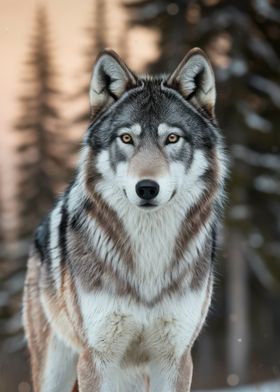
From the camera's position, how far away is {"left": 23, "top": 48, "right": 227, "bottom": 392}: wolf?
5.46m

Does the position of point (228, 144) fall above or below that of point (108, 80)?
below

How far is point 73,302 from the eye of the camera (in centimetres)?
577

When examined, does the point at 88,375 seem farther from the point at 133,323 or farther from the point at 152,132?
the point at 152,132

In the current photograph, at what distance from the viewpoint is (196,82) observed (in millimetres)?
5742

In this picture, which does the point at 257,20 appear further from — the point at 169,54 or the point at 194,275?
the point at 194,275

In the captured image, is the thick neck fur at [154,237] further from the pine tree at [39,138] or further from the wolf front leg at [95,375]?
the pine tree at [39,138]

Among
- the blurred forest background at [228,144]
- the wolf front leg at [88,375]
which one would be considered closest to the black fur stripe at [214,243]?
the wolf front leg at [88,375]

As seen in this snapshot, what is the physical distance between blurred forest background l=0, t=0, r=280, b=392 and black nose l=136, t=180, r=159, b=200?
45.3ft

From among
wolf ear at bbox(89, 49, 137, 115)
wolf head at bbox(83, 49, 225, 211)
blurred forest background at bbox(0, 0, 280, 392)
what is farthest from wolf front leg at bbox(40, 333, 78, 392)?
blurred forest background at bbox(0, 0, 280, 392)

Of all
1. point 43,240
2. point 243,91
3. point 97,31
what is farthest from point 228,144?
point 43,240

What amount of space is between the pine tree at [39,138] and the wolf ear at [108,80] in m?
19.4

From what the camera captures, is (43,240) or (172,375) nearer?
(172,375)

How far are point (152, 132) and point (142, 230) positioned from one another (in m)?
0.70

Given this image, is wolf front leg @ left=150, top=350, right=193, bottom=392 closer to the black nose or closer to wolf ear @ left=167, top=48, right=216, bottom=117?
the black nose
